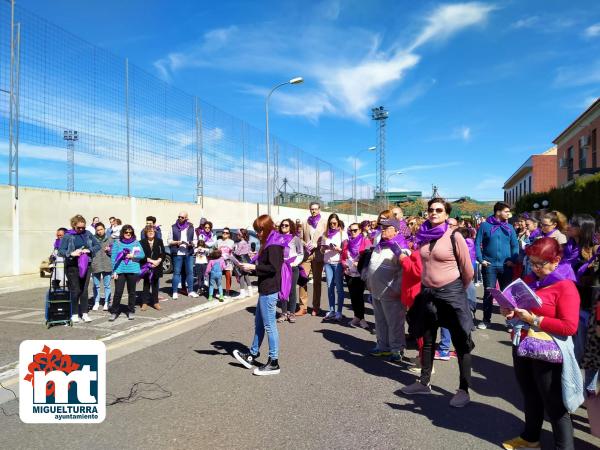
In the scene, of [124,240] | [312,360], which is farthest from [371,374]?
[124,240]

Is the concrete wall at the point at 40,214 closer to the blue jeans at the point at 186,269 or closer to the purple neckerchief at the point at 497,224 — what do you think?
the blue jeans at the point at 186,269

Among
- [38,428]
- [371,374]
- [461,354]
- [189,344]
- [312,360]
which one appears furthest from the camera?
[189,344]

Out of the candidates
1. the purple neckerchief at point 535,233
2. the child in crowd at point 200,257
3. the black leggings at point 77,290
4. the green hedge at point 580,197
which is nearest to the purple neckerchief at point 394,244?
the purple neckerchief at point 535,233

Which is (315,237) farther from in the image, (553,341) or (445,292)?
(553,341)

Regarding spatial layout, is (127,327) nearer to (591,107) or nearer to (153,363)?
(153,363)

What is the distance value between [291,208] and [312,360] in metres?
25.5

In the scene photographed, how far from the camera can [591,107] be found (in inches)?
1251

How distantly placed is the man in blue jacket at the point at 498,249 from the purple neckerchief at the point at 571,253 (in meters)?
2.09

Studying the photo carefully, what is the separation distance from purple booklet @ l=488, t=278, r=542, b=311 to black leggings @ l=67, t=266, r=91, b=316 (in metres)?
6.75

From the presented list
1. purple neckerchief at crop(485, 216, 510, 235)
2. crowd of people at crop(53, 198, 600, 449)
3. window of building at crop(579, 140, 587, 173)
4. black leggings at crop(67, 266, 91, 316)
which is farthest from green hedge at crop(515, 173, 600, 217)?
black leggings at crop(67, 266, 91, 316)

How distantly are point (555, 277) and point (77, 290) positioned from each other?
283 inches

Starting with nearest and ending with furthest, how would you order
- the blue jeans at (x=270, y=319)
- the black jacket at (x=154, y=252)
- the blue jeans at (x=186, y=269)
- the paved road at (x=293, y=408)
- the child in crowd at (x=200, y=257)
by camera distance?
1. the paved road at (x=293, y=408)
2. the blue jeans at (x=270, y=319)
3. the black jacket at (x=154, y=252)
4. the blue jeans at (x=186, y=269)
5. the child in crowd at (x=200, y=257)

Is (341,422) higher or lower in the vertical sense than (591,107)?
lower

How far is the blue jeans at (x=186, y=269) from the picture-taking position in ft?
33.1
